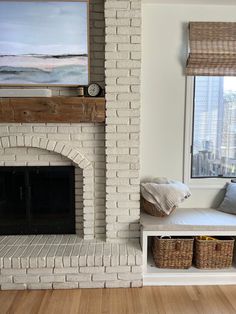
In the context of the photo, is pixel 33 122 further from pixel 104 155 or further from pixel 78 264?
pixel 78 264

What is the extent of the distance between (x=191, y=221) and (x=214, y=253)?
0.33 metres

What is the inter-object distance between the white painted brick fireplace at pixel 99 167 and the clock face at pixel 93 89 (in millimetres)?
91

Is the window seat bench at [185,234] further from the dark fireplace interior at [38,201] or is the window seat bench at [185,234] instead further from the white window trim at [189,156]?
the dark fireplace interior at [38,201]

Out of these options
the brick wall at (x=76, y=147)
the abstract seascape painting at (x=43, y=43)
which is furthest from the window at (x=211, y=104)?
the abstract seascape painting at (x=43, y=43)

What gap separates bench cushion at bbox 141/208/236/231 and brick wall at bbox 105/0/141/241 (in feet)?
0.54

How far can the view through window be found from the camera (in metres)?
2.80

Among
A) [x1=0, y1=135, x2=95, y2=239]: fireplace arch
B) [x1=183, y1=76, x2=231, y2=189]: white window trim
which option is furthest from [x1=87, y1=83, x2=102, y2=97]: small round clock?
[x1=183, y1=76, x2=231, y2=189]: white window trim

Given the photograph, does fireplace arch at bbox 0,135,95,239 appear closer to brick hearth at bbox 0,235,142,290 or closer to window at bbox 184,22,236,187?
brick hearth at bbox 0,235,142,290

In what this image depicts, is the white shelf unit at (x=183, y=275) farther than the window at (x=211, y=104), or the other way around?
the window at (x=211, y=104)

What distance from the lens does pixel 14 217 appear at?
2699 millimetres

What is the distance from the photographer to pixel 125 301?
7.13 ft

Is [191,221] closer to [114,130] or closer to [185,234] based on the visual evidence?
[185,234]

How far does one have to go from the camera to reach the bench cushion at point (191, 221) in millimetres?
2379

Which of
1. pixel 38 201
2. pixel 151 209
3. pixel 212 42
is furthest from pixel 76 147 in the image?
pixel 212 42
